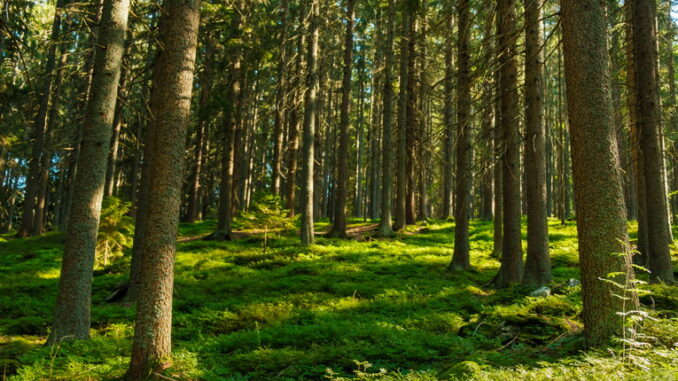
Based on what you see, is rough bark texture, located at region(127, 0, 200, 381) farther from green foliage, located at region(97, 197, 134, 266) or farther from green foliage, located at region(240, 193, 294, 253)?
green foliage, located at region(240, 193, 294, 253)

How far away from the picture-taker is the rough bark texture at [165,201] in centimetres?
515

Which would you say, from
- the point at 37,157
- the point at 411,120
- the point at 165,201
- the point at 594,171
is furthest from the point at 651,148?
the point at 37,157

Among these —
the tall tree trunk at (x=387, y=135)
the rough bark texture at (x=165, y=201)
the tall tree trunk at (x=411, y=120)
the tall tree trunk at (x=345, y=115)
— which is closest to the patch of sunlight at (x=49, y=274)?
the tall tree trunk at (x=345, y=115)

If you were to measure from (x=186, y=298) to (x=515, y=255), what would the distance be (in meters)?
7.62

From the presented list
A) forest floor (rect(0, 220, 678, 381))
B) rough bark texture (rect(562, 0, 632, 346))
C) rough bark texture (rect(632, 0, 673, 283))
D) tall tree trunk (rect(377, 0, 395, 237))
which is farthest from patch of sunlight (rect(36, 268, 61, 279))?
rough bark texture (rect(632, 0, 673, 283))

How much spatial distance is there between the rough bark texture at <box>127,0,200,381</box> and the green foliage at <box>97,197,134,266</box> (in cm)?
881

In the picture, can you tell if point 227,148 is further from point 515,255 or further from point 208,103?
point 515,255

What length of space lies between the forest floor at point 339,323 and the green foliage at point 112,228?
0.77 m

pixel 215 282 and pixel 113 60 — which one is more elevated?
pixel 113 60

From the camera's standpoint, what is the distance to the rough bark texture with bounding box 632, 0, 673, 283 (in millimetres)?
9320

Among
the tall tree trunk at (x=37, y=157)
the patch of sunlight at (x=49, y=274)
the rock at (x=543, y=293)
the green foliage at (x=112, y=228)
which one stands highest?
the tall tree trunk at (x=37, y=157)

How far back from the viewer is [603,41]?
4656 mm

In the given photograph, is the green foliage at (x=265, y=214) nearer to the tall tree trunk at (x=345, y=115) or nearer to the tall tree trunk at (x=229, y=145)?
the tall tree trunk at (x=229, y=145)

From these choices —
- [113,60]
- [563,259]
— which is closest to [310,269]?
[113,60]
